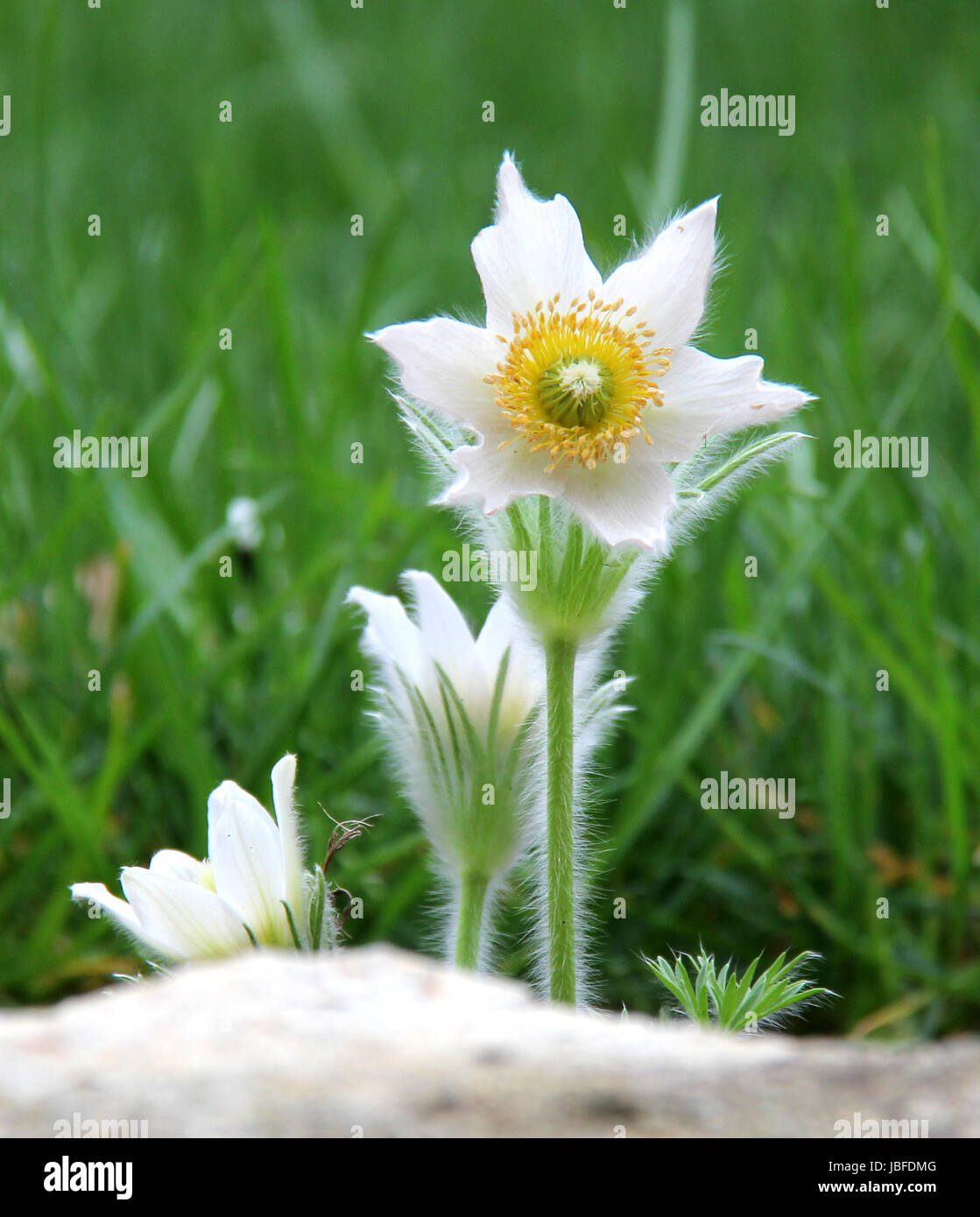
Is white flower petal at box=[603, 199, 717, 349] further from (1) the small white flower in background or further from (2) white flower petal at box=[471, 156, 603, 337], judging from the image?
(1) the small white flower in background

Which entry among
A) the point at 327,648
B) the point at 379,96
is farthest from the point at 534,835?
the point at 379,96

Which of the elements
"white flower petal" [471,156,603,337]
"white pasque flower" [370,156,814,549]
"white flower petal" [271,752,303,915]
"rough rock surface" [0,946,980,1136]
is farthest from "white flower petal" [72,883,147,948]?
"white flower petal" [471,156,603,337]

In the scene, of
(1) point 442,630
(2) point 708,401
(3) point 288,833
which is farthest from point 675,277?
(3) point 288,833

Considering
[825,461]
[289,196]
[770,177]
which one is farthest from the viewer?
[289,196]

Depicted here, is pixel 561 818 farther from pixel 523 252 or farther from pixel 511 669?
pixel 523 252

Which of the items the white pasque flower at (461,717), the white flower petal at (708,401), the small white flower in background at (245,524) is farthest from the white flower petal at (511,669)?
the small white flower in background at (245,524)

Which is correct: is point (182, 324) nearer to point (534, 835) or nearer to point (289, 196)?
point (289, 196)

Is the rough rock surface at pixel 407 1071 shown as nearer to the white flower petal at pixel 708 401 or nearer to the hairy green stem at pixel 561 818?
the hairy green stem at pixel 561 818
